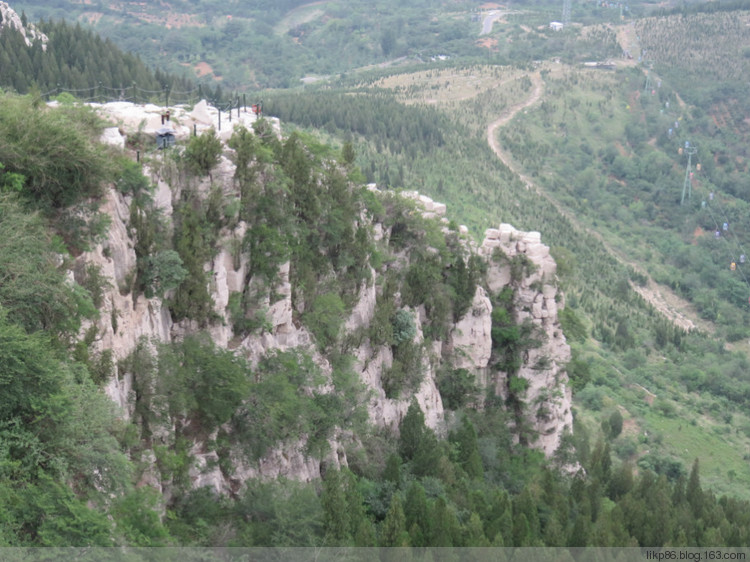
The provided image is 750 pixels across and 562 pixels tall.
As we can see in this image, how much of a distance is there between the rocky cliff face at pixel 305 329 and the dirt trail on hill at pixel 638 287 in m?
54.2

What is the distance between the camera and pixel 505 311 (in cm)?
4762

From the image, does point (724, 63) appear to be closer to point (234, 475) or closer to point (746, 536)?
point (746, 536)

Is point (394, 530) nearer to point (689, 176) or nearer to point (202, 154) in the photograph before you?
point (202, 154)

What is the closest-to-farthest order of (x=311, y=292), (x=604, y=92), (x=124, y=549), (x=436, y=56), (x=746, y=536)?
(x=124, y=549), (x=311, y=292), (x=746, y=536), (x=604, y=92), (x=436, y=56)

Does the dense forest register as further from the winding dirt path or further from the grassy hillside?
the winding dirt path

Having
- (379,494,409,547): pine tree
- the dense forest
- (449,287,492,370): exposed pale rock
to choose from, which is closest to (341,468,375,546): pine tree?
(379,494,409,547): pine tree

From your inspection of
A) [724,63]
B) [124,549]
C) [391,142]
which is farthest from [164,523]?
[724,63]

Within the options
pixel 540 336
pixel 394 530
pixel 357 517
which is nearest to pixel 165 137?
pixel 357 517

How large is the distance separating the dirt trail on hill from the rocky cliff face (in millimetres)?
54179

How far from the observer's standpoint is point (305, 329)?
3534 centimetres

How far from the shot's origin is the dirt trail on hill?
101938 mm

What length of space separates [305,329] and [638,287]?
76187mm

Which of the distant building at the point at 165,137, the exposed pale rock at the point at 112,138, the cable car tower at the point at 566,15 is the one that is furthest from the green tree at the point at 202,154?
the cable car tower at the point at 566,15

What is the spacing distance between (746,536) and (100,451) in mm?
28500
